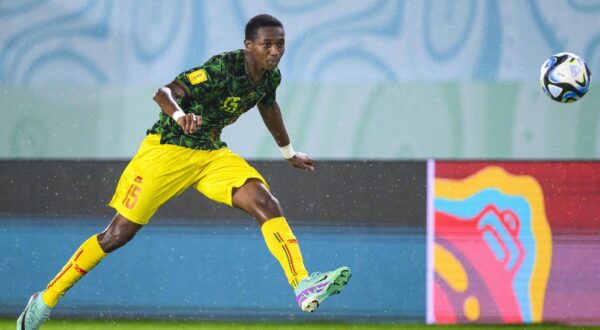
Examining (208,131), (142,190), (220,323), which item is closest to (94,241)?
(142,190)

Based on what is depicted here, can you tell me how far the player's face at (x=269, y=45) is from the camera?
493 centimetres

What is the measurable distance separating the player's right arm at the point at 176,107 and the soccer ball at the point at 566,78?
1.94 m

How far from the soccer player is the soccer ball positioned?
145 cm

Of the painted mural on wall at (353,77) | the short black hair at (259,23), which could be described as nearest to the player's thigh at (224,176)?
the short black hair at (259,23)

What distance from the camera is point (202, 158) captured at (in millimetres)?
5129

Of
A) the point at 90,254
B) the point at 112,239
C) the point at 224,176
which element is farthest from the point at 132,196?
the point at 224,176

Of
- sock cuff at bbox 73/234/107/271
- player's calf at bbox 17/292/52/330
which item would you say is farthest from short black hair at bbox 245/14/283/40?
player's calf at bbox 17/292/52/330

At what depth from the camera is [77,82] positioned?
7.04 metres

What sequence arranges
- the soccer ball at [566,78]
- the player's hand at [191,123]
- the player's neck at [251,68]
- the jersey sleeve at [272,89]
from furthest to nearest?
the soccer ball at [566,78], the jersey sleeve at [272,89], the player's neck at [251,68], the player's hand at [191,123]

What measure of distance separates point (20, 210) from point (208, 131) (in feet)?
7.22

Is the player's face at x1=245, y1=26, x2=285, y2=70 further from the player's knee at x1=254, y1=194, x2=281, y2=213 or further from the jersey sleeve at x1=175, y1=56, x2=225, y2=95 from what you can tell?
the player's knee at x1=254, y1=194, x2=281, y2=213

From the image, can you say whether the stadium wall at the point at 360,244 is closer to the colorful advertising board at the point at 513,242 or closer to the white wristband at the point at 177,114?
the colorful advertising board at the point at 513,242

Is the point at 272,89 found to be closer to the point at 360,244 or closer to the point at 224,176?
the point at 224,176

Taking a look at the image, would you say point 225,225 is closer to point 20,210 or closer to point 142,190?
point 20,210
